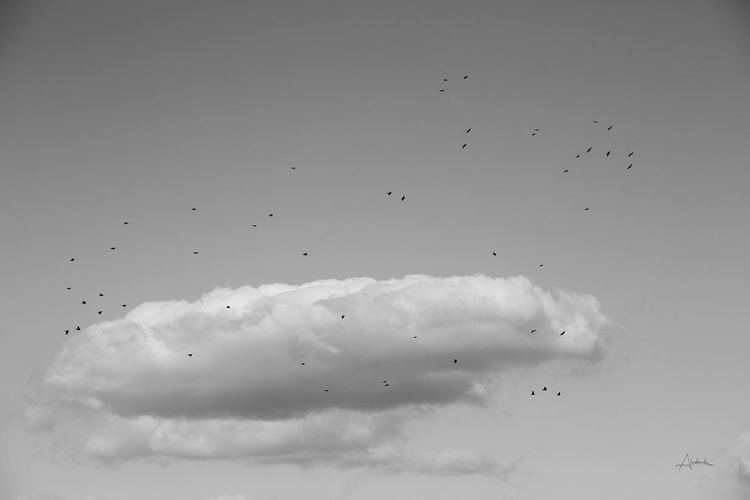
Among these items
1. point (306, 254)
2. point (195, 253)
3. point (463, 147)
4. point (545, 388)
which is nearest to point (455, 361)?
point (545, 388)

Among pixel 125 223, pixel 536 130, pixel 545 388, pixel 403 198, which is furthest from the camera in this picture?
pixel 545 388

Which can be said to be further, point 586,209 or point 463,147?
point 586,209

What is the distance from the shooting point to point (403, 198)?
414 feet

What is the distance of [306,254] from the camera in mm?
145125

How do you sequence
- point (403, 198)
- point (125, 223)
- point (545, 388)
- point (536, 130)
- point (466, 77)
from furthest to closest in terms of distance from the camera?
point (545, 388)
point (125, 223)
point (403, 198)
point (536, 130)
point (466, 77)

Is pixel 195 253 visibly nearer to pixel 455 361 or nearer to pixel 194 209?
pixel 194 209

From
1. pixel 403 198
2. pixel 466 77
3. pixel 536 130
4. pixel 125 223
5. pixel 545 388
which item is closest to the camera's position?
pixel 466 77

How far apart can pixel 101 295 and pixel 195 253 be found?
108 feet

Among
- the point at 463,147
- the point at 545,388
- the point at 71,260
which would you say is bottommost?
the point at 545,388

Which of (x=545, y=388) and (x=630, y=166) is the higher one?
(x=630, y=166)

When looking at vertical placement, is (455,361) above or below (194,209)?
below

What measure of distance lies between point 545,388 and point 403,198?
84.2 metres

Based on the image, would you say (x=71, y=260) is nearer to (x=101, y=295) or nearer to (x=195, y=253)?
(x=101, y=295)

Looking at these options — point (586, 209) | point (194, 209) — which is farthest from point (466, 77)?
point (194, 209)
